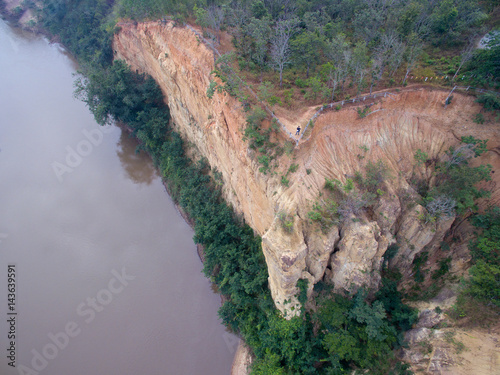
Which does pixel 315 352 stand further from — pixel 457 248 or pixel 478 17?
pixel 478 17

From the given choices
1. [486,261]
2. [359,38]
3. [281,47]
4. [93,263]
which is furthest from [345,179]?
[93,263]

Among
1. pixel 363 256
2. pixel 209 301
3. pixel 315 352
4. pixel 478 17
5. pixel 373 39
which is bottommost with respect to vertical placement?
pixel 315 352

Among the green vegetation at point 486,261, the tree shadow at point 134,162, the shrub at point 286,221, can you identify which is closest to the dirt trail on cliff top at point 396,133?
the green vegetation at point 486,261

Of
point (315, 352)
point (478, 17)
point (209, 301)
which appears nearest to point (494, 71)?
point (478, 17)

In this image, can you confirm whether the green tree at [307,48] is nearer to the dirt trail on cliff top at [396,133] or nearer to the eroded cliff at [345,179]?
the eroded cliff at [345,179]

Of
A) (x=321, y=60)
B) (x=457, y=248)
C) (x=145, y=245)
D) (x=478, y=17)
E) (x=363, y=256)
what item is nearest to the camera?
(x=363, y=256)

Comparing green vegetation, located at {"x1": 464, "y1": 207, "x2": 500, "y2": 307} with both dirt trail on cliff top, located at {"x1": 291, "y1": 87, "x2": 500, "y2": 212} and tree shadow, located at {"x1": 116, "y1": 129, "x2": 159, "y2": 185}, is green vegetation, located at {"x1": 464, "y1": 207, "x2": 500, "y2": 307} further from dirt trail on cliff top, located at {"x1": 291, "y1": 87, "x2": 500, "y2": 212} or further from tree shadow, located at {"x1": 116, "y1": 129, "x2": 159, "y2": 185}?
tree shadow, located at {"x1": 116, "y1": 129, "x2": 159, "y2": 185}
